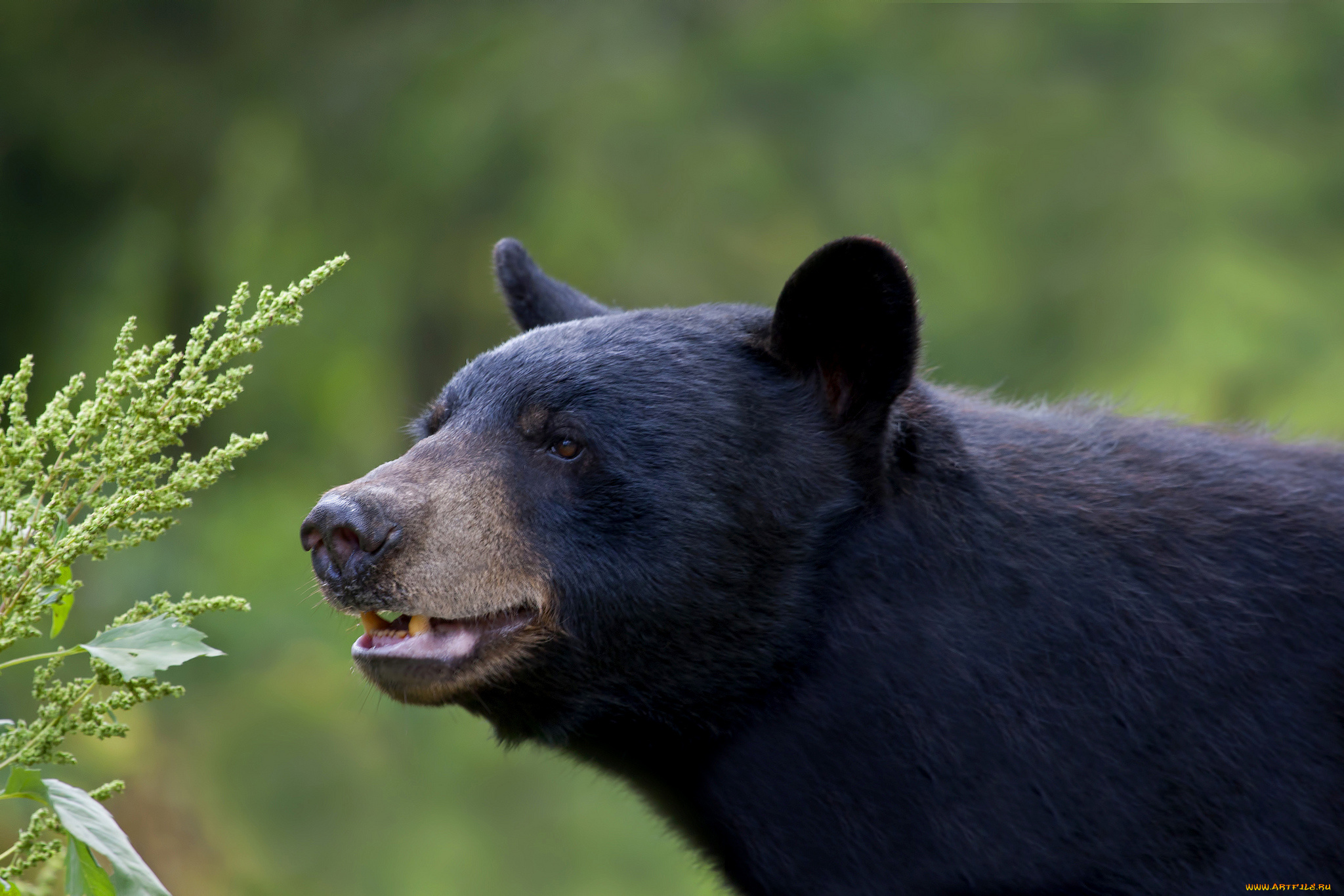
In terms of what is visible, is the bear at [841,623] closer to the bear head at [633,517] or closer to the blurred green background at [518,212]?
the bear head at [633,517]

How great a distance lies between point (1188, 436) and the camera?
3260mm

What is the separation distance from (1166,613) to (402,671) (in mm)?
1671

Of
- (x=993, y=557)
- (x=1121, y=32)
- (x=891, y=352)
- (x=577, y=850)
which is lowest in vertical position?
(x=577, y=850)

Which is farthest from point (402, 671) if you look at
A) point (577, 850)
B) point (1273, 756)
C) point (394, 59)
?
point (394, 59)

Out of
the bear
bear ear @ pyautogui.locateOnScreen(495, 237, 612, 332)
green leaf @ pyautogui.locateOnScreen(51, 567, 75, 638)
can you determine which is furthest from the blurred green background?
green leaf @ pyautogui.locateOnScreen(51, 567, 75, 638)

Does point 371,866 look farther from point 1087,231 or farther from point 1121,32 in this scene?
point 1121,32

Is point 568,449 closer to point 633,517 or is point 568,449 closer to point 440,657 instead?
point 633,517

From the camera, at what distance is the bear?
8.66 ft

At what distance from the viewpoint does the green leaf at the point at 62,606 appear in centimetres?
183

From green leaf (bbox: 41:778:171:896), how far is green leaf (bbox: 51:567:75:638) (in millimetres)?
234

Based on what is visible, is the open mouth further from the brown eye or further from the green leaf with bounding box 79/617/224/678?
the green leaf with bounding box 79/617/224/678

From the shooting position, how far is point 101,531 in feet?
5.82

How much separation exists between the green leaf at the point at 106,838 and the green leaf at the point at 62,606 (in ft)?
0.77

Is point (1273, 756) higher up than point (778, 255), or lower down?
lower down
